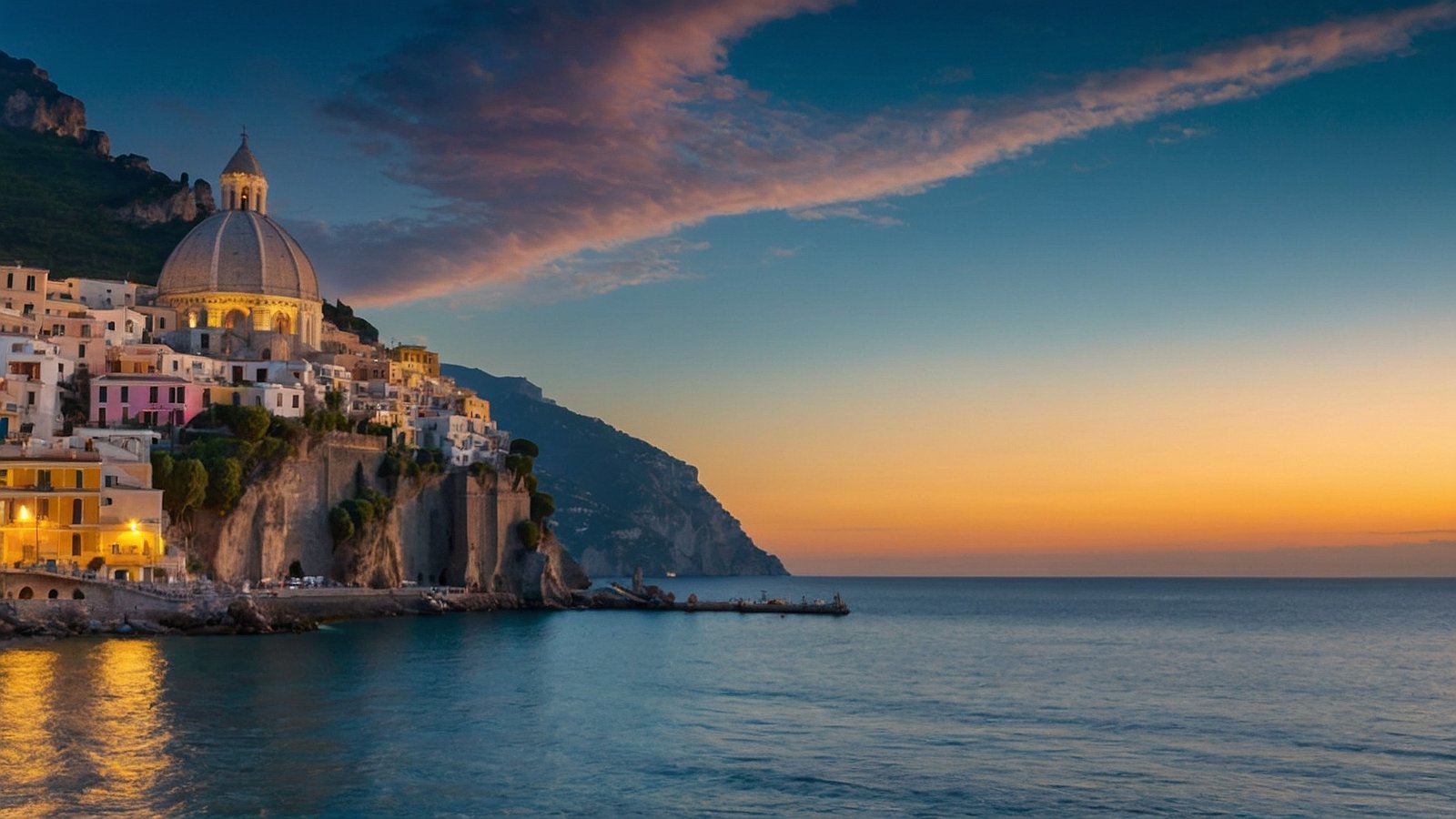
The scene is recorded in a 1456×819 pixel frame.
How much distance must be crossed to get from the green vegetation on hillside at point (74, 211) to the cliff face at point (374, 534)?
35.0 m

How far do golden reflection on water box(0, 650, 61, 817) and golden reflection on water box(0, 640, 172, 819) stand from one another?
0.06 ft

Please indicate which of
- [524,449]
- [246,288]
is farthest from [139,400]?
[524,449]

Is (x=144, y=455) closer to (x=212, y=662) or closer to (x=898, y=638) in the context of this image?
(x=212, y=662)

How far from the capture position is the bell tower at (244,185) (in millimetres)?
96688

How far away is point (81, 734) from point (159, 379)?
154ft

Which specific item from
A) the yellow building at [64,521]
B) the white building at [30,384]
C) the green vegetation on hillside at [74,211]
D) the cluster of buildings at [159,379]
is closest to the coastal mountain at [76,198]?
the green vegetation on hillside at [74,211]

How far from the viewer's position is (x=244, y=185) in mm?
97125

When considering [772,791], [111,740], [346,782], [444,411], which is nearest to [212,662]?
[111,740]

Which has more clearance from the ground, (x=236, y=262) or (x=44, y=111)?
(x=44, y=111)

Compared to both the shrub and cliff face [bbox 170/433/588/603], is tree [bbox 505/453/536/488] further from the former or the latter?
the shrub

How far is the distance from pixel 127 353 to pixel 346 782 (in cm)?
5780

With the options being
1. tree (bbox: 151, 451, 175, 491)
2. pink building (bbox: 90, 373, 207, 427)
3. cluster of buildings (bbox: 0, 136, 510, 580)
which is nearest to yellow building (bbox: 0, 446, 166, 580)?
cluster of buildings (bbox: 0, 136, 510, 580)

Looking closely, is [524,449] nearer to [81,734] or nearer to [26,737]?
[81,734]

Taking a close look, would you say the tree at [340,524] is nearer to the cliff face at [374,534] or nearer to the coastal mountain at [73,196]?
the cliff face at [374,534]
